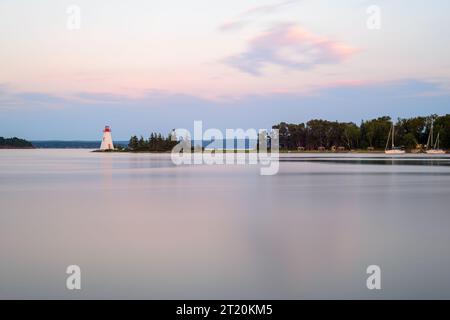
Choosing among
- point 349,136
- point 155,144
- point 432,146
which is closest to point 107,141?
point 155,144

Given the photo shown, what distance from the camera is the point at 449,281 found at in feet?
26.6

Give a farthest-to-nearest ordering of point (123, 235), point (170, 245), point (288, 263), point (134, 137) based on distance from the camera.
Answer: point (134, 137) → point (123, 235) → point (170, 245) → point (288, 263)

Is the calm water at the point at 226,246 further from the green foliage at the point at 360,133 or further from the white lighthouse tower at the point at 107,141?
the white lighthouse tower at the point at 107,141

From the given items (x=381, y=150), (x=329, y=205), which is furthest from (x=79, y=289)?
(x=381, y=150)

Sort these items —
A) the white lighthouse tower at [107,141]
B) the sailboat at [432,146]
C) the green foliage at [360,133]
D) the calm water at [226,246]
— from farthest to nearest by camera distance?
the white lighthouse tower at [107,141]
the green foliage at [360,133]
the sailboat at [432,146]
the calm water at [226,246]

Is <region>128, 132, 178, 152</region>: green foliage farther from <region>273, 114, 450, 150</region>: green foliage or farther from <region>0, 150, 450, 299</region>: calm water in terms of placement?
<region>0, 150, 450, 299</region>: calm water

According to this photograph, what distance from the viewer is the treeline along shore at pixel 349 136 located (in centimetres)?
11450

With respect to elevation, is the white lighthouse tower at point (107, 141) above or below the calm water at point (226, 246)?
above

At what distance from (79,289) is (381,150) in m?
118

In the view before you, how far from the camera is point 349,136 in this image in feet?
421

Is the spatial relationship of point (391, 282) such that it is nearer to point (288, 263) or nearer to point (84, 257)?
point (288, 263)

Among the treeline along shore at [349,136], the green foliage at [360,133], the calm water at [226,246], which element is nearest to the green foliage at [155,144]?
the treeline along shore at [349,136]

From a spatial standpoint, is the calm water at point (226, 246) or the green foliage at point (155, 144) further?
the green foliage at point (155, 144)
